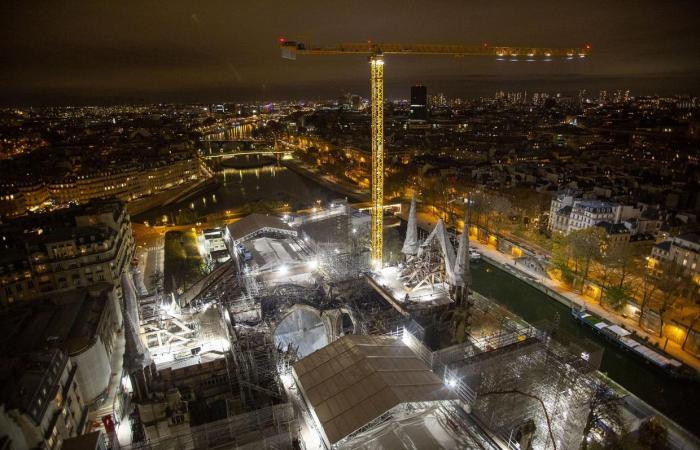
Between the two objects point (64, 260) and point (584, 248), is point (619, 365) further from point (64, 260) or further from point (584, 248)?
point (64, 260)

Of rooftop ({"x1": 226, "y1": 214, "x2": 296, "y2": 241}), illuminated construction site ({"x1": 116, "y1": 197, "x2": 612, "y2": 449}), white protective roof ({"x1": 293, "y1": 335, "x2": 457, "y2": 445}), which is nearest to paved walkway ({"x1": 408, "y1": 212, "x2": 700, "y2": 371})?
illuminated construction site ({"x1": 116, "y1": 197, "x2": 612, "y2": 449})

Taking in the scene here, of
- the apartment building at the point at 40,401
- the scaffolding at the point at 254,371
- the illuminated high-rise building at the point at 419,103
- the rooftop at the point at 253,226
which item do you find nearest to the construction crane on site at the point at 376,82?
the rooftop at the point at 253,226

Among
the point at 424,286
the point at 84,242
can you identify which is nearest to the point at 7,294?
the point at 84,242

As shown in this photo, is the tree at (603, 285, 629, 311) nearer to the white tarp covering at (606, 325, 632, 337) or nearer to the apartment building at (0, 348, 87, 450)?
the white tarp covering at (606, 325, 632, 337)

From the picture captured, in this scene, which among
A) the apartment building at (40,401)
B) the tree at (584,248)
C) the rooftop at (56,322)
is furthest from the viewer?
the tree at (584,248)

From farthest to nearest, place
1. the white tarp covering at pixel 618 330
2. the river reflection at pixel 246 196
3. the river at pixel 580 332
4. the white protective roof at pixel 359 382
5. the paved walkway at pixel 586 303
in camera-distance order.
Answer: the river reflection at pixel 246 196 < the white tarp covering at pixel 618 330 < the paved walkway at pixel 586 303 < the river at pixel 580 332 < the white protective roof at pixel 359 382

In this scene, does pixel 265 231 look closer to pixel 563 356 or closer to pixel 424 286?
pixel 424 286

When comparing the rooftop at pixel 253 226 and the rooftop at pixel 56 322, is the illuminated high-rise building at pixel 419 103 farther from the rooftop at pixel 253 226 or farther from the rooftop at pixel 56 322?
the rooftop at pixel 56 322
